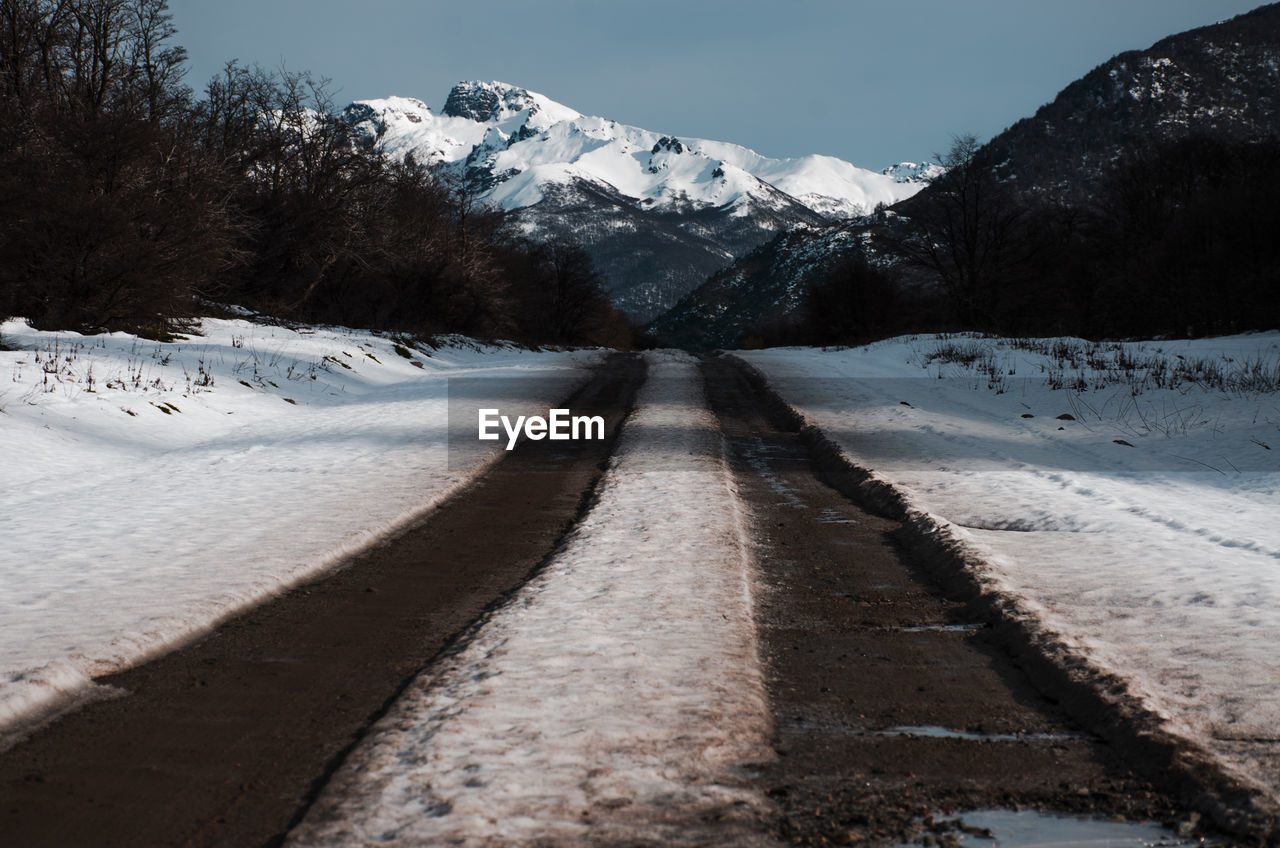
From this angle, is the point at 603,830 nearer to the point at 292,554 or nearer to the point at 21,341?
the point at 292,554

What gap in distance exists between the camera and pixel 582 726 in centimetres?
339

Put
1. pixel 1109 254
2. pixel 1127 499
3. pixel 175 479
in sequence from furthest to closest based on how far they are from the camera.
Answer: pixel 1109 254
pixel 175 479
pixel 1127 499

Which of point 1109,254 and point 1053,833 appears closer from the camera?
point 1053,833

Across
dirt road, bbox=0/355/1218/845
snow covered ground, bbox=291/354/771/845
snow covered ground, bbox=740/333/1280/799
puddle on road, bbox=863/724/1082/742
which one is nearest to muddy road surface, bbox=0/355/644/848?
dirt road, bbox=0/355/1218/845

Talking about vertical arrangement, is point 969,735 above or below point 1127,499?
below

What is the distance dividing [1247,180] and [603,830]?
5630cm

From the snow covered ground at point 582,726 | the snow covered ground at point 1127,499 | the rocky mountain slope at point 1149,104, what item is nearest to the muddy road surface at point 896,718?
the snow covered ground at point 582,726

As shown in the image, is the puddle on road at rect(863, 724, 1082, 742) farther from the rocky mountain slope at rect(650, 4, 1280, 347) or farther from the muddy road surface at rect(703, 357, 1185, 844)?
the rocky mountain slope at rect(650, 4, 1280, 347)

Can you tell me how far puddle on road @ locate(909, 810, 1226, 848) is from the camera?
270cm

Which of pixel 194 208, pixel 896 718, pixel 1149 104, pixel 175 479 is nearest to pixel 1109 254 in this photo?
pixel 194 208

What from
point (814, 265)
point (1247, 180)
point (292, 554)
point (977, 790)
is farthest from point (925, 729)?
point (814, 265)

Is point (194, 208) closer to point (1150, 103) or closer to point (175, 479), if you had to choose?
point (175, 479)

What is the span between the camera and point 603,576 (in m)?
5.56

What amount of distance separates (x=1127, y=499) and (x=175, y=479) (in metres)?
9.47
